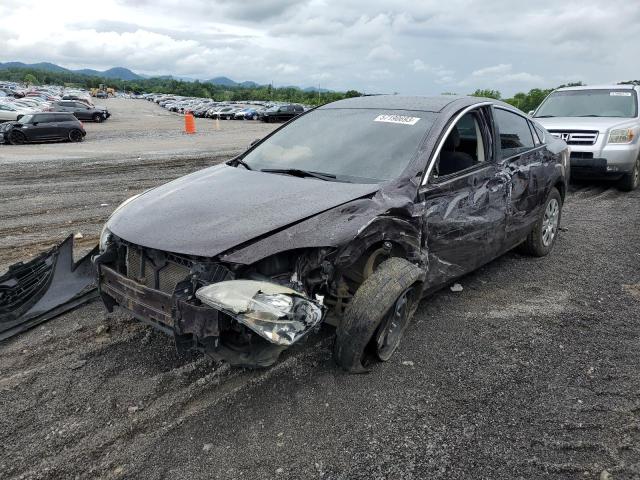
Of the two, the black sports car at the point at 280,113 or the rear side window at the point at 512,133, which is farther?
the black sports car at the point at 280,113

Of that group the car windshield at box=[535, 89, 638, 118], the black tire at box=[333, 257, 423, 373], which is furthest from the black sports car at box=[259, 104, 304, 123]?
the black tire at box=[333, 257, 423, 373]

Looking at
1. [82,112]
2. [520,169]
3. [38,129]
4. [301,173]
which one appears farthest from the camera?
[82,112]

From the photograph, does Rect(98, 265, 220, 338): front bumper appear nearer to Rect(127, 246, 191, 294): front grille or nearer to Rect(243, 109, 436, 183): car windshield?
Rect(127, 246, 191, 294): front grille

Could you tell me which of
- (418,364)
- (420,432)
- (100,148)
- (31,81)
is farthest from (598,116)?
(31,81)

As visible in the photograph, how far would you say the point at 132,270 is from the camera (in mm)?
3316

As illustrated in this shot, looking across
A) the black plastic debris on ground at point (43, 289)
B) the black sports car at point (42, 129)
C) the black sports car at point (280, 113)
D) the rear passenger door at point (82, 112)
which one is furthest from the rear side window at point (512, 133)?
the rear passenger door at point (82, 112)

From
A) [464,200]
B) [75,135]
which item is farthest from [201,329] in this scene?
[75,135]

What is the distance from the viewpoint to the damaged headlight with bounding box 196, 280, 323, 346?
2.60m

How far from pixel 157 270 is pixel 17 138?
69.4ft

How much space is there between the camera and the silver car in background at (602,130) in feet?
28.5

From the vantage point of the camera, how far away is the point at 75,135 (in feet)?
72.7

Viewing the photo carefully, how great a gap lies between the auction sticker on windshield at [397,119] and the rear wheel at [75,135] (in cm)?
2122

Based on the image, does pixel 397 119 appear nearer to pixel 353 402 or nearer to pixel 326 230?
pixel 326 230

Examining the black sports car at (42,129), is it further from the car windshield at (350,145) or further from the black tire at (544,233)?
the black tire at (544,233)
